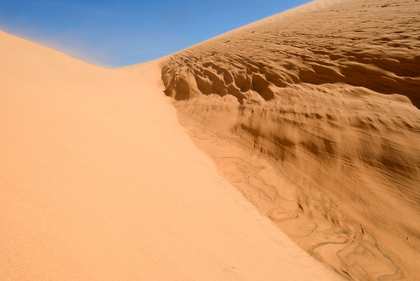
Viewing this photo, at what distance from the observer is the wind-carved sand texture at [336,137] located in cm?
251

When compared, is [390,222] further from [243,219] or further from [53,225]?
[53,225]

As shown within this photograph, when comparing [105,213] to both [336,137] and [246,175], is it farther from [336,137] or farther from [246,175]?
[336,137]

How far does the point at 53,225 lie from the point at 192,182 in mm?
1678

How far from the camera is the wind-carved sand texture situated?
251cm

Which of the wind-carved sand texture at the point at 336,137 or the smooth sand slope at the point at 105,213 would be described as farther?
the wind-carved sand texture at the point at 336,137

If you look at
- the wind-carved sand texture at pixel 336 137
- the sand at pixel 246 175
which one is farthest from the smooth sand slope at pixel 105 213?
the wind-carved sand texture at pixel 336 137

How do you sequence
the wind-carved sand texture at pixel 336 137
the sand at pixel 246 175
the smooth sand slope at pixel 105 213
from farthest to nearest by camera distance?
the wind-carved sand texture at pixel 336 137, the sand at pixel 246 175, the smooth sand slope at pixel 105 213

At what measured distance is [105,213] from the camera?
4.35ft

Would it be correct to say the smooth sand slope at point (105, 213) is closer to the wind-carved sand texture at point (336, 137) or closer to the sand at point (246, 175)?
Result: the sand at point (246, 175)

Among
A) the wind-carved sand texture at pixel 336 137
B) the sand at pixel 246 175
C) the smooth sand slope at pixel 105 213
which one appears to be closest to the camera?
the smooth sand slope at pixel 105 213

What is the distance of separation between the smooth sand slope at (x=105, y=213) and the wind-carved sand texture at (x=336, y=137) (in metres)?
0.58

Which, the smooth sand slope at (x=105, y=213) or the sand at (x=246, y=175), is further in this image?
the sand at (x=246, y=175)

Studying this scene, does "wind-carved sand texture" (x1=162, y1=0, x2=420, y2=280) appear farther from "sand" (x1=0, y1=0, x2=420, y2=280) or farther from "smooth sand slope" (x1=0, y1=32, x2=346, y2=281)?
"smooth sand slope" (x1=0, y1=32, x2=346, y2=281)

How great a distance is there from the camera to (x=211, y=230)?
1.83 metres
